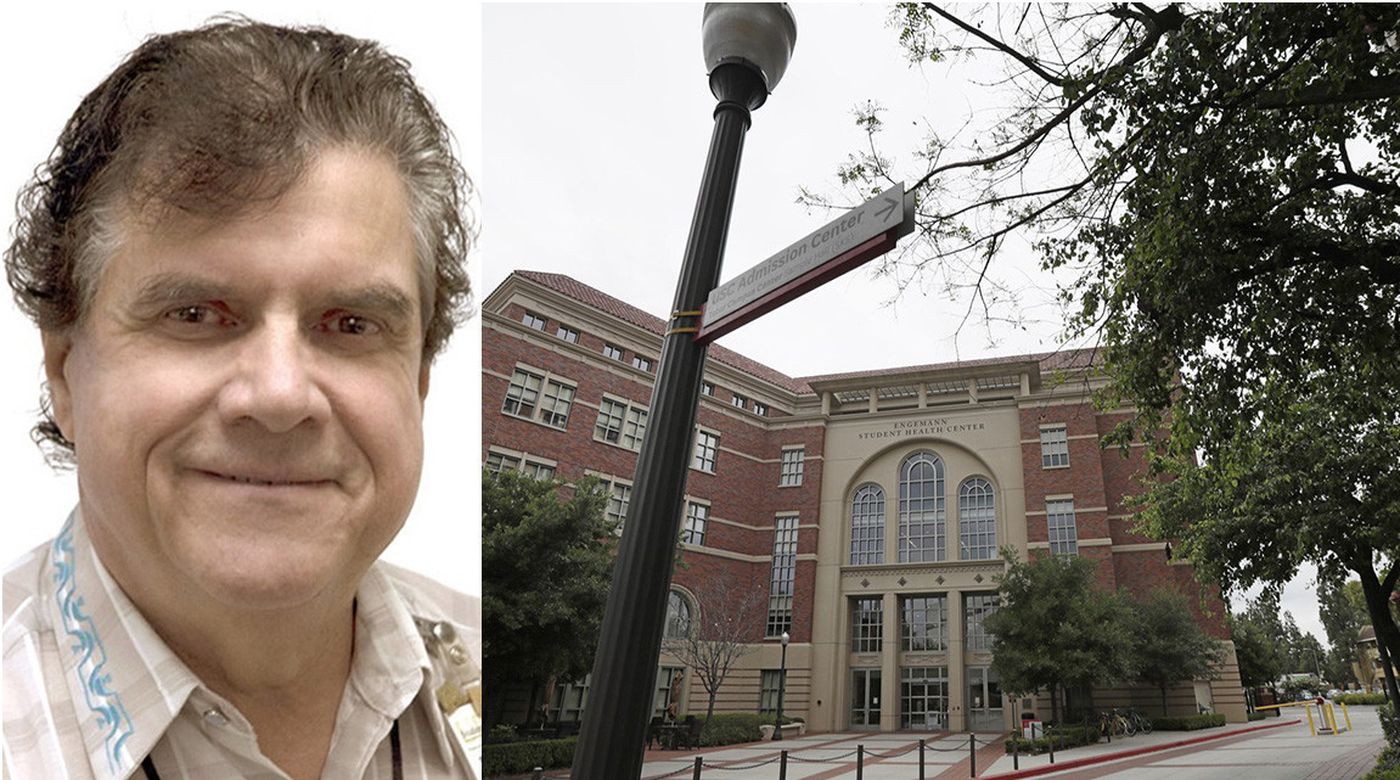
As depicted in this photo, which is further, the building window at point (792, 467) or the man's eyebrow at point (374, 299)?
the building window at point (792, 467)

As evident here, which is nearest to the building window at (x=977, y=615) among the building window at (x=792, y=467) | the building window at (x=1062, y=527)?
the building window at (x=1062, y=527)

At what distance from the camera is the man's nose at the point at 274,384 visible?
0.82 meters

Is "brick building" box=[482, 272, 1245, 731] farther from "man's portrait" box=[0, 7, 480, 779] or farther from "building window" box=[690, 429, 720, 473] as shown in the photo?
"man's portrait" box=[0, 7, 480, 779]

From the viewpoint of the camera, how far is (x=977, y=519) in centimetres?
3519

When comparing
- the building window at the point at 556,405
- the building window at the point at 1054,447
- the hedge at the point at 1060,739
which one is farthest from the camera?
the building window at the point at 1054,447

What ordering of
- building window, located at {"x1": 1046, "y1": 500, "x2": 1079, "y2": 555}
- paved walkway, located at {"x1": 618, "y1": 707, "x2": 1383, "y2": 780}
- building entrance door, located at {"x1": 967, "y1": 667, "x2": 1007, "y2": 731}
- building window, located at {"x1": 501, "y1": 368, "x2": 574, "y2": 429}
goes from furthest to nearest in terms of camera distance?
building window, located at {"x1": 1046, "y1": 500, "x2": 1079, "y2": 555}, building entrance door, located at {"x1": 967, "y1": 667, "x2": 1007, "y2": 731}, building window, located at {"x1": 501, "y1": 368, "x2": 574, "y2": 429}, paved walkway, located at {"x1": 618, "y1": 707, "x2": 1383, "y2": 780}

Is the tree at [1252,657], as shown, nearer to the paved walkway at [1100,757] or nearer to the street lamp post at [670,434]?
the paved walkway at [1100,757]

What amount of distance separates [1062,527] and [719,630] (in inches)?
578

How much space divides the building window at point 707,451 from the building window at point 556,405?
6.88 meters

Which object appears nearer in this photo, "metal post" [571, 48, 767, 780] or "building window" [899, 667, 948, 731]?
"metal post" [571, 48, 767, 780]

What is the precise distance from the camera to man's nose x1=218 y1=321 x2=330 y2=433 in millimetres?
815

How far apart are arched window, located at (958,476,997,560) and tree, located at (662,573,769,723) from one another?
28.7 feet

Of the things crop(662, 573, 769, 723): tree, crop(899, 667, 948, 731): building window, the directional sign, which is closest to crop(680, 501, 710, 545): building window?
crop(662, 573, 769, 723): tree

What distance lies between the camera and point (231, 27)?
106cm
